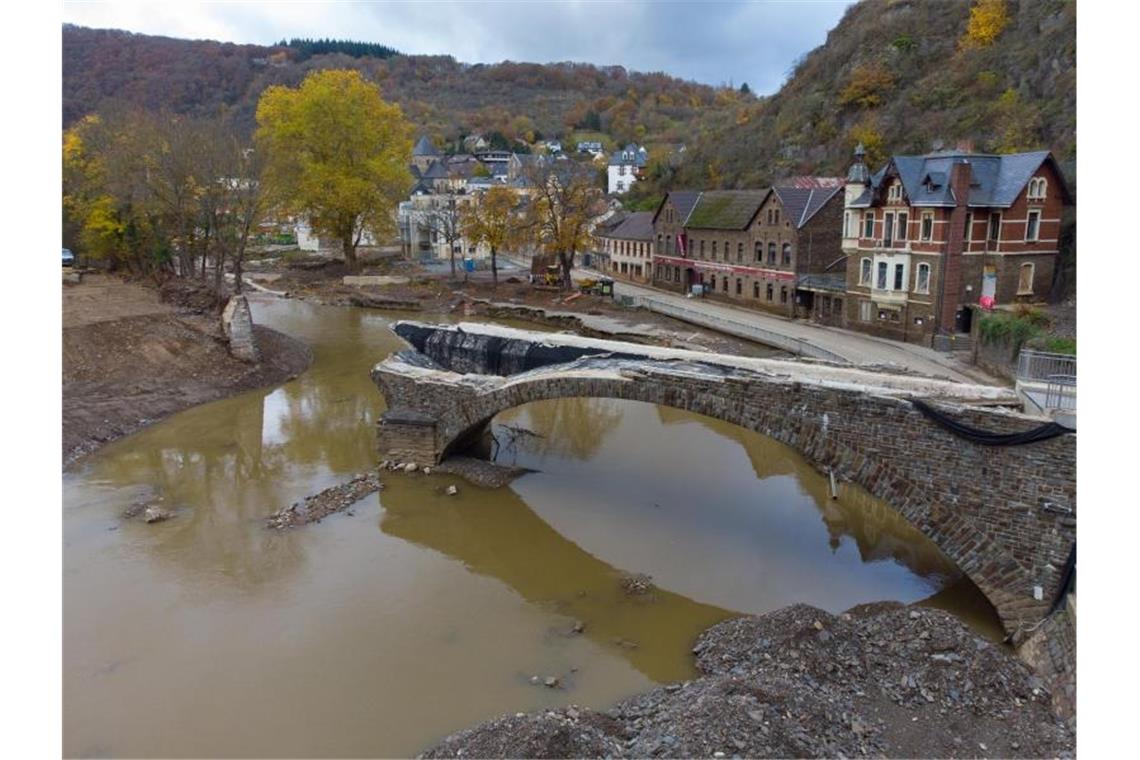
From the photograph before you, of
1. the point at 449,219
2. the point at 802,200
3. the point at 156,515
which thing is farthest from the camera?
the point at 449,219

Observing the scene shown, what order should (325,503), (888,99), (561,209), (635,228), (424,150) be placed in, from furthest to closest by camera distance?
(424,150) → (635,228) → (888,99) → (561,209) → (325,503)

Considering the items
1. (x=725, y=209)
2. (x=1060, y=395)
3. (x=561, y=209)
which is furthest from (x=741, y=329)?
(x=1060, y=395)

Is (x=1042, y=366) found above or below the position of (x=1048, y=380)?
above

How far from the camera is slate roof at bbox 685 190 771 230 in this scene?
4250cm

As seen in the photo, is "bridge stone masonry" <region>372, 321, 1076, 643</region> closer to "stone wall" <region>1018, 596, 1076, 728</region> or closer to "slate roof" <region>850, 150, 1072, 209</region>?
"stone wall" <region>1018, 596, 1076, 728</region>

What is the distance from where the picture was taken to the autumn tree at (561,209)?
4756 cm

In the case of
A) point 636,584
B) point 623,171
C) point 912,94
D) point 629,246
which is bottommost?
→ point 636,584

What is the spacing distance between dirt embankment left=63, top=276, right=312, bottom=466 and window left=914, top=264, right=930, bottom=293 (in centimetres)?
2506

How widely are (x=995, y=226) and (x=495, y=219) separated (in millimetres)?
29947

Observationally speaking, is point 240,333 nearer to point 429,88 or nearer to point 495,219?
point 495,219

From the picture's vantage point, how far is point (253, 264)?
2586 inches

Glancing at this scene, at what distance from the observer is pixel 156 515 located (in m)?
17.4

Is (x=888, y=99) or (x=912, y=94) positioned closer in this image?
(x=912, y=94)

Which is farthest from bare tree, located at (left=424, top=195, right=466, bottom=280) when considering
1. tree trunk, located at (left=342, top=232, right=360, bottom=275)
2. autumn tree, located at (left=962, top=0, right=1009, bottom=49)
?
autumn tree, located at (left=962, top=0, right=1009, bottom=49)
